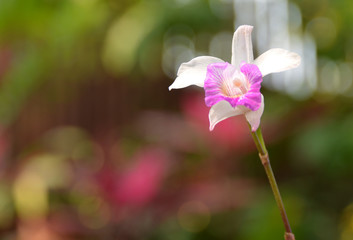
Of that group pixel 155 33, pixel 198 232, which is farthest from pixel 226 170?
pixel 155 33

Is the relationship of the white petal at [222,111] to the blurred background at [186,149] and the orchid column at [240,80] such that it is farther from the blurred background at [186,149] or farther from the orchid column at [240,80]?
the blurred background at [186,149]

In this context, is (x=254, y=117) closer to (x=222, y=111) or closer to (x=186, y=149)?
(x=222, y=111)

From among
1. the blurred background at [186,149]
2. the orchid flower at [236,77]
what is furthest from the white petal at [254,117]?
the blurred background at [186,149]

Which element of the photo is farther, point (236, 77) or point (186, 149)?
point (186, 149)

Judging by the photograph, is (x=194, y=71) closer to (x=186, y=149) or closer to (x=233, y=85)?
(x=233, y=85)

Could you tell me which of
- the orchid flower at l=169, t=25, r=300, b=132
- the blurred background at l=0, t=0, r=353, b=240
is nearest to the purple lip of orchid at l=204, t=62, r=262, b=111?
the orchid flower at l=169, t=25, r=300, b=132

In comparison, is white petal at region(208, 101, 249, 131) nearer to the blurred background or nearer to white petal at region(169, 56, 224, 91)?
white petal at region(169, 56, 224, 91)

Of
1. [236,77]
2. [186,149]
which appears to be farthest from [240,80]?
[186,149]

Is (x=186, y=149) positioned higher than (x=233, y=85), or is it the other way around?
(x=233, y=85)
